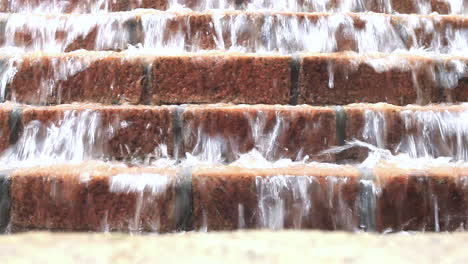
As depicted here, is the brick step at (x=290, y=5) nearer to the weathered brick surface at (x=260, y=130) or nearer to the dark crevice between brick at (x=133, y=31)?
the dark crevice between brick at (x=133, y=31)

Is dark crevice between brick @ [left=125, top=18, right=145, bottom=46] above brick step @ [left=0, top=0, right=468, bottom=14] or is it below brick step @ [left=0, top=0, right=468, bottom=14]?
below

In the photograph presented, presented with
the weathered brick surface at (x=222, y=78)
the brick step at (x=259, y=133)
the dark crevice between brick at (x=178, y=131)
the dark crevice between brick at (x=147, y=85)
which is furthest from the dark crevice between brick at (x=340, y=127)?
the dark crevice between brick at (x=147, y=85)

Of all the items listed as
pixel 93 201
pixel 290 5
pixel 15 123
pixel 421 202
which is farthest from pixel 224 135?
pixel 290 5

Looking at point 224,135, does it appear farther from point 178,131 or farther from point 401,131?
point 401,131

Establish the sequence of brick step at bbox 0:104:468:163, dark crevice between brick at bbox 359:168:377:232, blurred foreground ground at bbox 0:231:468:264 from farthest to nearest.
→ brick step at bbox 0:104:468:163 → dark crevice between brick at bbox 359:168:377:232 → blurred foreground ground at bbox 0:231:468:264

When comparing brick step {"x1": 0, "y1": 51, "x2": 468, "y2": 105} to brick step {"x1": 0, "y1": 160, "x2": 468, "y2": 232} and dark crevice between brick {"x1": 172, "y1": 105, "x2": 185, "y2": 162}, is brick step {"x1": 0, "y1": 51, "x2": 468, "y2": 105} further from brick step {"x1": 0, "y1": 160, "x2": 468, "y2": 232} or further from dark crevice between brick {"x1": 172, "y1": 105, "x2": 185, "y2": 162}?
brick step {"x1": 0, "y1": 160, "x2": 468, "y2": 232}

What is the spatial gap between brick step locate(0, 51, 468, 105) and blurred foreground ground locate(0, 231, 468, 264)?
3.30ft

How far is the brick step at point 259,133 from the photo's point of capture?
9.07ft

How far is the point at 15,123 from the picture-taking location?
Result: 2.84 metres

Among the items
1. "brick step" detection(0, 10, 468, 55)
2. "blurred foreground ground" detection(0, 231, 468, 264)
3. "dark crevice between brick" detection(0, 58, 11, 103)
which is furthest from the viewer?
"brick step" detection(0, 10, 468, 55)

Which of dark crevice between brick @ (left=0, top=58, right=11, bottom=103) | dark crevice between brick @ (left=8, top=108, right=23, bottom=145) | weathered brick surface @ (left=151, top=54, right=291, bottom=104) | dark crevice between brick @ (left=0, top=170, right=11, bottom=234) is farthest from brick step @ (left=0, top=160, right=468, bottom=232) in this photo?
dark crevice between brick @ (left=0, top=58, right=11, bottom=103)

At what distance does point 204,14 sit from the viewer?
359 centimetres

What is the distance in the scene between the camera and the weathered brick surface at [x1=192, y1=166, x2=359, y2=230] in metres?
2.40

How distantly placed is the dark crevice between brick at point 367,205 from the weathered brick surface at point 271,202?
23 mm
